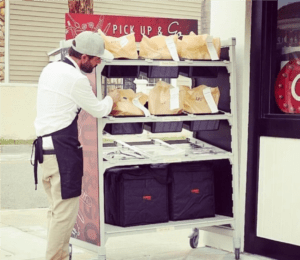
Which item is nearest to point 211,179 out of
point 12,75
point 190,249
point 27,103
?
point 190,249

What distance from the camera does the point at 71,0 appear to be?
14953 mm

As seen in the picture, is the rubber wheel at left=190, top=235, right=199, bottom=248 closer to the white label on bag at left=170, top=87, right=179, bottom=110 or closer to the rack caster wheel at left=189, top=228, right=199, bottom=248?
the rack caster wheel at left=189, top=228, right=199, bottom=248

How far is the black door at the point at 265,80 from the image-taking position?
5.29 metres

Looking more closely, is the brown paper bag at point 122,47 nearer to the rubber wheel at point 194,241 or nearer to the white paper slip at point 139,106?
the white paper slip at point 139,106

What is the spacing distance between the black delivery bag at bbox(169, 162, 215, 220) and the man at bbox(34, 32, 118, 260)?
1121mm

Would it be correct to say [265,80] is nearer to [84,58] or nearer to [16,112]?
[84,58]

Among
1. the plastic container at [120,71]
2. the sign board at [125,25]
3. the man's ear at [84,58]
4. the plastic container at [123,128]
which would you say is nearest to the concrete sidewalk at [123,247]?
the plastic container at [123,128]

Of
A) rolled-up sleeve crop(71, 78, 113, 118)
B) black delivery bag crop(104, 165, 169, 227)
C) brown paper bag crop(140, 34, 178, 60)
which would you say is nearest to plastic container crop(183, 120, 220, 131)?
black delivery bag crop(104, 165, 169, 227)

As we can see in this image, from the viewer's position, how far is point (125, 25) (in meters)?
5.57

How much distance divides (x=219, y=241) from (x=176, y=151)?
109 cm

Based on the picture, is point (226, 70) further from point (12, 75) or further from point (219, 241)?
point (12, 75)

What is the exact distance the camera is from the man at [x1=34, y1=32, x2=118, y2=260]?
14.5ft

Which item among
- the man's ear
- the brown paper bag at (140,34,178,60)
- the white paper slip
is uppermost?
the brown paper bag at (140,34,178,60)

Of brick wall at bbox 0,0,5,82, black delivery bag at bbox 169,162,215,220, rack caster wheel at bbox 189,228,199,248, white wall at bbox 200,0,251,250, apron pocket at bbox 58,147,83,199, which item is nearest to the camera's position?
apron pocket at bbox 58,147,83,199
